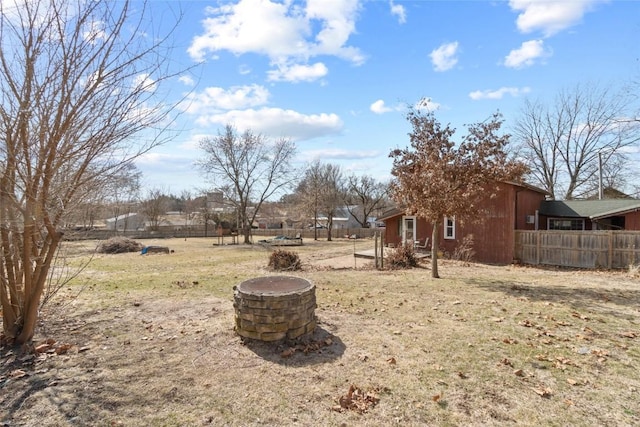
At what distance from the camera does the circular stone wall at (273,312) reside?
178 inches

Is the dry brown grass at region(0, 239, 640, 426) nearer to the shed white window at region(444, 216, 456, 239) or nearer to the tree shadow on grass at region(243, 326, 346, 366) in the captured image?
the tree shadow on grass at region(243, 326, 346, 366)

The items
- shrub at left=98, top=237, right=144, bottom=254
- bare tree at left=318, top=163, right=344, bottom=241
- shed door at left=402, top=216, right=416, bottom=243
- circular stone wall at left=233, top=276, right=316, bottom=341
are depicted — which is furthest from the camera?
bare tree at left=318, top=163, right=344, bottom=241

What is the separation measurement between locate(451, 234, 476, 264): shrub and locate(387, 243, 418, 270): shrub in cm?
310

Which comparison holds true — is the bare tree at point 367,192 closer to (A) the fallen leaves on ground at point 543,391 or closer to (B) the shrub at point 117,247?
(B) the shrub at point 117,247

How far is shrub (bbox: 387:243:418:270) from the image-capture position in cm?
1294

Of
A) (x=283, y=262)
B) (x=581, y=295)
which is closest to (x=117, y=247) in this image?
(x=283, y=262)

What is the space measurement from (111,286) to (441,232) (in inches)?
543

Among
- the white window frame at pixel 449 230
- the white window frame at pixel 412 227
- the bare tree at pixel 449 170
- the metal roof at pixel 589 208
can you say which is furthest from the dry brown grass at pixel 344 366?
the white window frame at pixel 412 227

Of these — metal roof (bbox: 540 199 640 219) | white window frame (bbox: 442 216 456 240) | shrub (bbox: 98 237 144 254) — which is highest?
metal roof (bbox: 540 199 640 219)

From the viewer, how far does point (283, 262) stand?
41.6 ft

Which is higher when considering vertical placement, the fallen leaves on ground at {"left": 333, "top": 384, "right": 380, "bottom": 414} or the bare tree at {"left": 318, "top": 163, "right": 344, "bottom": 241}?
the bare tree at {"left": 318, "top": 163, "right": 344, "bottom": 241}

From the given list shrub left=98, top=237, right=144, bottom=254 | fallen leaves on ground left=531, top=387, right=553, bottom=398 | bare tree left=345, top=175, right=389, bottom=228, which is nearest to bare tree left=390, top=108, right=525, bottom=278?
fallen leaves on ground left=531, top=387, right=553, bottom=398

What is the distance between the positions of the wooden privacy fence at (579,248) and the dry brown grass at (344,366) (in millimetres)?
6262

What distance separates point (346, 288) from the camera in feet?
28.2
